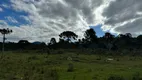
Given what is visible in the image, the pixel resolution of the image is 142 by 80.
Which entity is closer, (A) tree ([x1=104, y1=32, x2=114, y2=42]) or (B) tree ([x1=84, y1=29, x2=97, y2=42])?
(A) tree ([x1=104, y1=32, x2=114, y2=42])

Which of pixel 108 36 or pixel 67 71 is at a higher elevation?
pixel 108 36

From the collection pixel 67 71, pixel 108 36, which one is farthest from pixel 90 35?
pixel 67 71

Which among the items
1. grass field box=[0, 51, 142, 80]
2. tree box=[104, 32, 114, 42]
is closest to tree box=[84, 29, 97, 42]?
tree box=[104, 32, 114, 42]

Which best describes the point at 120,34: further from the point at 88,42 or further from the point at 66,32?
the point at 66,32

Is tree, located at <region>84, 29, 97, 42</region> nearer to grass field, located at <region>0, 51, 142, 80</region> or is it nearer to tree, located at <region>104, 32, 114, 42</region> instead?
tree, located at <region>104, 32, 114, 42</region>

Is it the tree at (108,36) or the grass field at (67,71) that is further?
the tree at (108,36)

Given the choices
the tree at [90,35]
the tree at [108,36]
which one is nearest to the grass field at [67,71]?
the tree at [108,36]

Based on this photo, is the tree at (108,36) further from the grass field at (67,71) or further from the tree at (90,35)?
the grass field at (67,71)

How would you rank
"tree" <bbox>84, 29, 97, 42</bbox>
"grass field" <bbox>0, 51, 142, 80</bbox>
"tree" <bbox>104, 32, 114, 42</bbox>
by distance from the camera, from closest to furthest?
1. "grass field" <bbox>0, 51, 142, 80</bbox>
2. "tree" <bbox>104, 32, 114, 42</bbox>
3. "tree" <bbox>84, 29, 97, 42</bbox>

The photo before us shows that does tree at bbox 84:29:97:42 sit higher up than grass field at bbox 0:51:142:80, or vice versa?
tree at bbox 84:29:97:42

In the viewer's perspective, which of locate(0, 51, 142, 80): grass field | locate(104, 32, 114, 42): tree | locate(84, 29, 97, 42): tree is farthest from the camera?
locate(84, 29, 97, 42): tree

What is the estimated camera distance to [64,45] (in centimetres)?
10412

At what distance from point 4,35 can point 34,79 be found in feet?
174

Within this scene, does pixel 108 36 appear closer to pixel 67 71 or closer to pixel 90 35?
pixel 90 35
